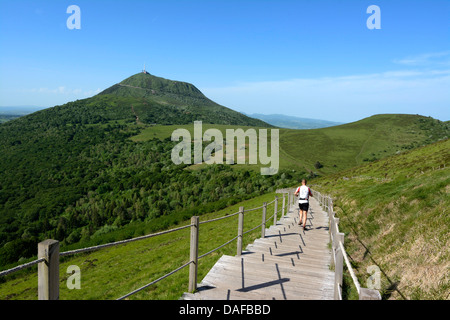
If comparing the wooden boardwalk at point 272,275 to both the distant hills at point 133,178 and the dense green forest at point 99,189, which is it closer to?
the distant hills at point 133,178

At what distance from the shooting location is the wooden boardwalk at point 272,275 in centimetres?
536

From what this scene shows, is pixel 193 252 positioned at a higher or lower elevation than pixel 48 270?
lower

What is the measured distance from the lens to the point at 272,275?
645 centimetres

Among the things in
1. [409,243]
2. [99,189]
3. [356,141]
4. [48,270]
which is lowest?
[99,189]

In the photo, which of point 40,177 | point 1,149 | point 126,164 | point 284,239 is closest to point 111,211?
point 126,164

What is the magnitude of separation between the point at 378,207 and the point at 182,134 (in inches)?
7322

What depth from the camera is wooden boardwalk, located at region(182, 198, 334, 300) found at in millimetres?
5359

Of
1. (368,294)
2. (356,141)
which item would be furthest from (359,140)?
(368,294)

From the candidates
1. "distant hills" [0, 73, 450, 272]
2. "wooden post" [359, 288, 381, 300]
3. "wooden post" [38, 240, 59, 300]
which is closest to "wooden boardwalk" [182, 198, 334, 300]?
"wooden post" [359, 288, 381, 300]

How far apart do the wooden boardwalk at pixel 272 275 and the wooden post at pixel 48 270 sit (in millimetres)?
2831

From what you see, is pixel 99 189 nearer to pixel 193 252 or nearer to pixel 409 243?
pixel 193 252

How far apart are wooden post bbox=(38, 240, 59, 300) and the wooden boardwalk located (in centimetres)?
283

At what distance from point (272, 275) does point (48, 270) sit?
489 cm
